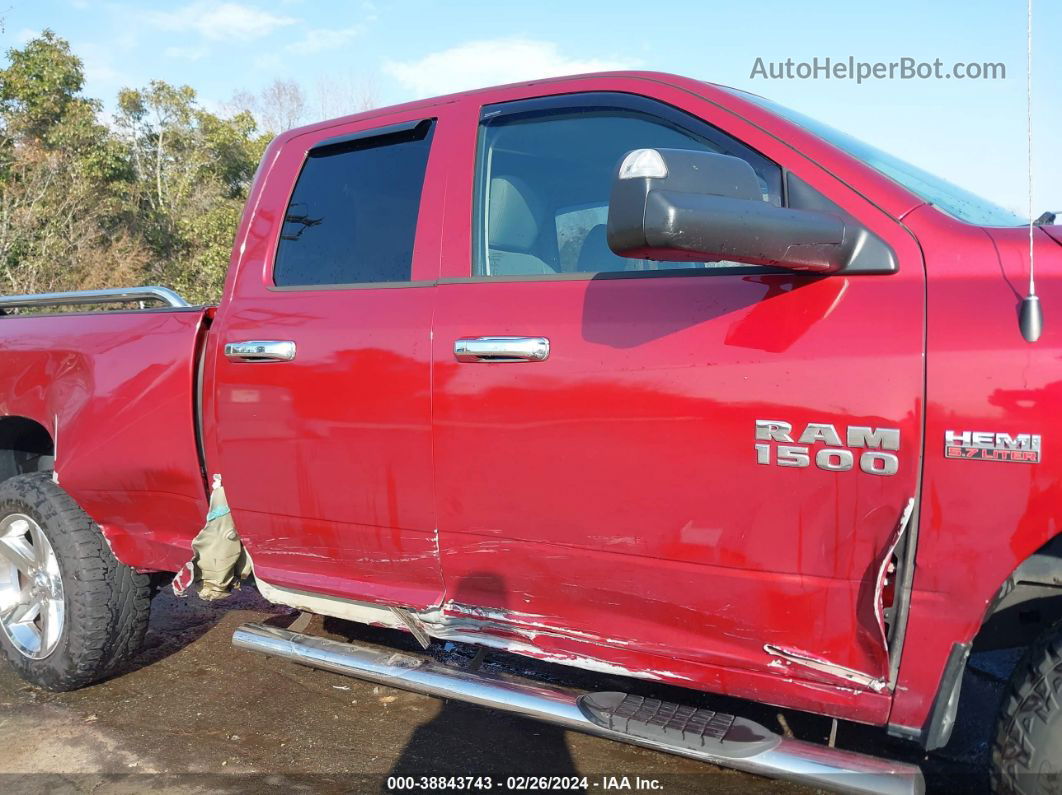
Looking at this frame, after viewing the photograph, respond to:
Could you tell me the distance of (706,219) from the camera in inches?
73.5

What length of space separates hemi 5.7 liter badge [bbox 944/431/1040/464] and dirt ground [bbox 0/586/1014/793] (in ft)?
4.05

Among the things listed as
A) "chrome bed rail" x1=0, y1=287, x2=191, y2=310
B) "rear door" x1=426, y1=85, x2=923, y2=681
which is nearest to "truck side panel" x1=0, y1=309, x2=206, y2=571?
"chrome bed rail" x1=0, y1=287, x2=191, y2=310

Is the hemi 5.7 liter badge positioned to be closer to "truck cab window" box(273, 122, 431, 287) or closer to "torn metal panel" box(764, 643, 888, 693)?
"torn metal panel" box(764, 643, 888, 693)

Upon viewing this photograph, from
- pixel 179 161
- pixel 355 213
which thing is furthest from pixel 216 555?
pixel 179 161

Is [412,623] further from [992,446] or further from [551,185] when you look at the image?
[992,446]

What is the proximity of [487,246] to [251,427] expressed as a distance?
100 cm

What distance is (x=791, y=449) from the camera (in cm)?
206

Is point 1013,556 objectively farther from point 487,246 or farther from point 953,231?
point 487,246

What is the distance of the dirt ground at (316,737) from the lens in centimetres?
287

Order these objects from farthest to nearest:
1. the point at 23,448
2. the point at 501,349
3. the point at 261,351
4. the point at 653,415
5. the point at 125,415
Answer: the point at 23,448 → the point at 125,415 → the point at 261,351 → the point at 501,349 → the point at 653,415

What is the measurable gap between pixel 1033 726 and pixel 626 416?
1090 millimetres

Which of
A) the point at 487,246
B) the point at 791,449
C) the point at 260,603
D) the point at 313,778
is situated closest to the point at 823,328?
the point at 791,449

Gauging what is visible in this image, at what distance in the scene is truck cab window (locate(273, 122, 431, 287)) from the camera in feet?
9.49

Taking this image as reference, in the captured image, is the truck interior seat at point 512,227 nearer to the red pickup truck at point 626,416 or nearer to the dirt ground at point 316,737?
the red pickup truck at point 626,416
